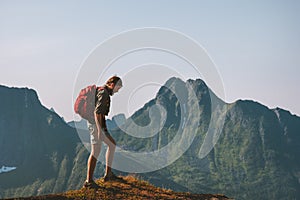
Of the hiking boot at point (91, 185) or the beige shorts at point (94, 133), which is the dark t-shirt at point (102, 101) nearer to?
the beige shorts at point (94, 133)

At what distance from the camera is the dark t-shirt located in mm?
14453

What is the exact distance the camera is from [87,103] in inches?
578

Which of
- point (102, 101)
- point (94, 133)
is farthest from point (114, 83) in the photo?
point (94, 133)

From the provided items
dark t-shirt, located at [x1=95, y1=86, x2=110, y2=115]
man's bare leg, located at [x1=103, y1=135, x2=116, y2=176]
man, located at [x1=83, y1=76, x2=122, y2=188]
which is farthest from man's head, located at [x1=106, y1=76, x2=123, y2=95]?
man's bare leg, located at [x1=103, y1=135, x2=116, y2=176]

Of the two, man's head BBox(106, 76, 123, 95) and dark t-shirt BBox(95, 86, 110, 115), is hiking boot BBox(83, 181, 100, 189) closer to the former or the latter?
dark t-shirt BBox(95, 86, 110, 115)

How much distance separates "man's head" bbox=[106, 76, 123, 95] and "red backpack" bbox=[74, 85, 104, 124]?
0.49 metres

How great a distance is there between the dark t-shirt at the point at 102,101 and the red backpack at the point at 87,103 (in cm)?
21

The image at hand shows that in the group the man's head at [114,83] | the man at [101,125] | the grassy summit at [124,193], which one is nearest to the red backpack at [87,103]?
the man at [101,125]

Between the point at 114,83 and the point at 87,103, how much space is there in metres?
1.22

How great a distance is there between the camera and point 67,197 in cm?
1430

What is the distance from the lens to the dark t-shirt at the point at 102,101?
1445cm

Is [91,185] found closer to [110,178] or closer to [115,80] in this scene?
[110,178]

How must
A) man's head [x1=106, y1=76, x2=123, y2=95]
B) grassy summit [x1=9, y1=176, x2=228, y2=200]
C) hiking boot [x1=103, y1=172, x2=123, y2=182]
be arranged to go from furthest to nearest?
hiking boot [x1=103, y1=172, x2=123, y2=182] → man's head [x1=106, y1=76, x2=123, y2=95] → grassy summit [x1=9, y1=176, x2=228, y2=200]

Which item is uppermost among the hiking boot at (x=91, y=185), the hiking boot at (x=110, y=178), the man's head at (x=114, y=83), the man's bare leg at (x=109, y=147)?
the man's head at (x=114, y=83)
